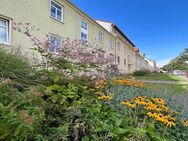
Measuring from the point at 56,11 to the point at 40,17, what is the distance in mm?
2392

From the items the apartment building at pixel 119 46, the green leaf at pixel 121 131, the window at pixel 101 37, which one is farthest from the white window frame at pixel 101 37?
the green leaf at pixel 121 131

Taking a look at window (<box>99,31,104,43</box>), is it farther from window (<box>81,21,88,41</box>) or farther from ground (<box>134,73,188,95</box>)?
ground (<box>134,73,188,95</box>)

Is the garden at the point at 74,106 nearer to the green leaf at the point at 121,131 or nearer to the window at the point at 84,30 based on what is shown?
the green leaf at the point at 121,131

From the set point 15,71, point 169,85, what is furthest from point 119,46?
point 15,71

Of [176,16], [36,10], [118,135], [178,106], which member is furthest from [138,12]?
[118,135]

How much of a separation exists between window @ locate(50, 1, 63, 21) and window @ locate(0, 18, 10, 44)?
4449 mm

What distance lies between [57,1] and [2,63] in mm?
12354

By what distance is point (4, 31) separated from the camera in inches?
417

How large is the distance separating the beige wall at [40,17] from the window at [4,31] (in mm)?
245

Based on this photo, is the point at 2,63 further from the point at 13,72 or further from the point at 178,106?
the point at 178,106

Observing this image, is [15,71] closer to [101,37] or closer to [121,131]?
[121,131]

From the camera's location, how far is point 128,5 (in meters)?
22.5

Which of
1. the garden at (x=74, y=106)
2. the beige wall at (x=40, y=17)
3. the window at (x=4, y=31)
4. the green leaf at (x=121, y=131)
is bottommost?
the green leaf at (x=121, y=131)

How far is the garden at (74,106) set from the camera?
2.40 metres
